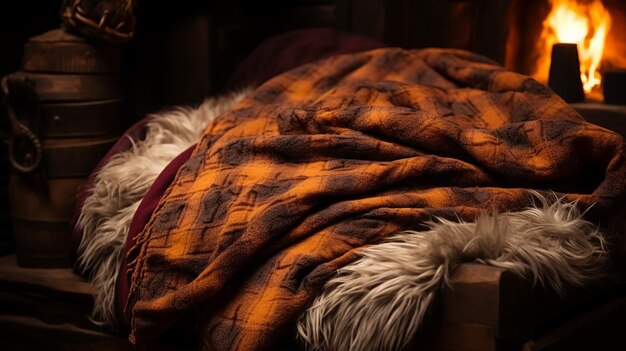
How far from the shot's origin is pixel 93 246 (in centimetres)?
177

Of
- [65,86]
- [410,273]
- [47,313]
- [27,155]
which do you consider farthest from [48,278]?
[410,273]

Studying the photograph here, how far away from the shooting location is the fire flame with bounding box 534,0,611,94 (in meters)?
2.26

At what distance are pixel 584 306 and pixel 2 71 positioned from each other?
1583 millimetres

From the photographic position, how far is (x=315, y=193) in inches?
56.4

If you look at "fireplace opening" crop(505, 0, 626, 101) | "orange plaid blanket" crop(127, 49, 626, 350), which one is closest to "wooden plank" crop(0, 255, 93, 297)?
"orange plaid blanket" crop(127, 49, 626, 350)

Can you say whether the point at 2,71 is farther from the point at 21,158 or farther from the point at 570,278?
the point at 570,278

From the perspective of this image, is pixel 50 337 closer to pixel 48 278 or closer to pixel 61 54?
pixel 48 278

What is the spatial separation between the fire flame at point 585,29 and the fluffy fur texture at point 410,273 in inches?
39.8

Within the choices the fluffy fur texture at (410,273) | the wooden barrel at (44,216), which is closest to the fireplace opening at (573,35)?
the fluffy fur texture at (410,273)

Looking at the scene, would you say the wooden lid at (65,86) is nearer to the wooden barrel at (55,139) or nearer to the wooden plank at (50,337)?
the wooden barrel at (55,139)

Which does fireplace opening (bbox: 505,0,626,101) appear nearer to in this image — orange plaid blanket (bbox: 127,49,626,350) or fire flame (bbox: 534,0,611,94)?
fire flame (bbox: 534,0,611,94)

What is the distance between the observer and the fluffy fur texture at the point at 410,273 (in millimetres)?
1280

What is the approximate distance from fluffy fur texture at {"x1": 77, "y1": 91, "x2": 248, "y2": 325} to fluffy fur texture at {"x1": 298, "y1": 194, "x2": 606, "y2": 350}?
0.52m

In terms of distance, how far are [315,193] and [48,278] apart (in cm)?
78
